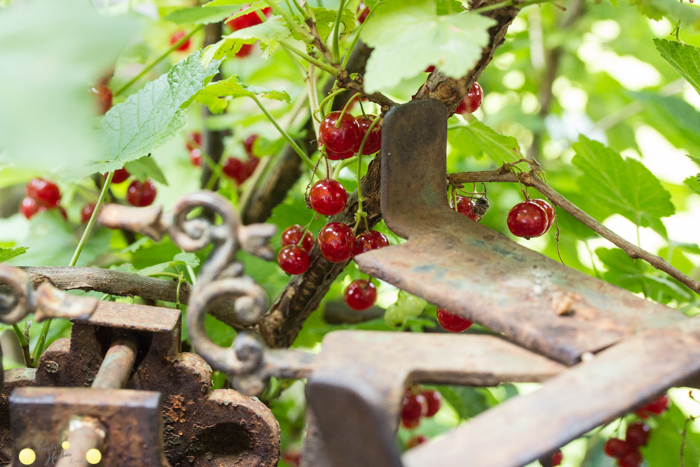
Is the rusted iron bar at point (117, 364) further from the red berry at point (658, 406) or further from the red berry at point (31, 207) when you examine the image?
the red berry at point (658, 406)

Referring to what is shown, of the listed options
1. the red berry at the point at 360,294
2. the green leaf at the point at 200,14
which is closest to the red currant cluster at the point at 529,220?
the red berry at the point at 360,294

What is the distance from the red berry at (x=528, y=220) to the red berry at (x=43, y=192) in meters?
0.80

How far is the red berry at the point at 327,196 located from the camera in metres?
0.57

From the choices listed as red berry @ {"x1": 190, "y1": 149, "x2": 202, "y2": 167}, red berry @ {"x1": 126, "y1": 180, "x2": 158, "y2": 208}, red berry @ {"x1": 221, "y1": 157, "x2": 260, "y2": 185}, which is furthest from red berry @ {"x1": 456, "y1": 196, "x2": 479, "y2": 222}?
red berry @ {"x1": 190, "y1": 149, "x2": 202, "y2": 167}

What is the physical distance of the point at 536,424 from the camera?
0.93 ft

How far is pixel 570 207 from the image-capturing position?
493 millimetres

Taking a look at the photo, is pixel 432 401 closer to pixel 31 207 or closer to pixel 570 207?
pixel 570 207

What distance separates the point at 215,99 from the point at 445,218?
39cm

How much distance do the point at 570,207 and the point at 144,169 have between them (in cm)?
67

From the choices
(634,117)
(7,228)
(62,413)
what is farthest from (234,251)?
(634,117)

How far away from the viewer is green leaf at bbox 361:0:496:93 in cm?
40

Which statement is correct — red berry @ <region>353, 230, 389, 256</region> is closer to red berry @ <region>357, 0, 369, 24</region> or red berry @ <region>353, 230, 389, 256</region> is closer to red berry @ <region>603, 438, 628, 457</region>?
red berry @ <region>357, 0, 369, 24</region>

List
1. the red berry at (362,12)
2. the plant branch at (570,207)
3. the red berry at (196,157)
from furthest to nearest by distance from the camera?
the red berry at (196,157), the red berry at (362,12), the plant branch at (570,207)

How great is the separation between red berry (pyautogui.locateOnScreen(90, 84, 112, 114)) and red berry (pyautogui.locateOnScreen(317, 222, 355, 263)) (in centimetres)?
47
